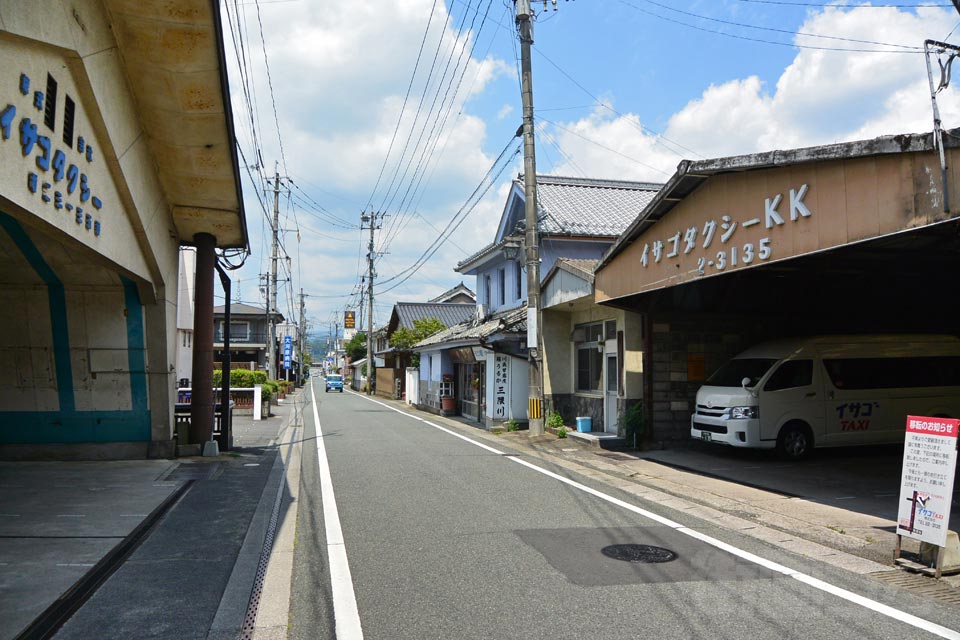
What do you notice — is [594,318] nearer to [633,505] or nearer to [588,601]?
[633,505]

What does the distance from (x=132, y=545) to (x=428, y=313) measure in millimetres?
41589

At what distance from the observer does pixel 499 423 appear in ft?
71.7

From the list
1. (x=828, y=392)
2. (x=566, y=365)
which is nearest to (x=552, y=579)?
(x=828, y=392)

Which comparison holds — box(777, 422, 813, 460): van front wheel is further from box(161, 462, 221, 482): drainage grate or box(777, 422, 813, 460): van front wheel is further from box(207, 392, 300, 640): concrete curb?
box(161, 462, 221, 482): drainage grate

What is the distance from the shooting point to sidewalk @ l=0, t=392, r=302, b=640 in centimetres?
504

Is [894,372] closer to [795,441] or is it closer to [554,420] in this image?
[795,441]

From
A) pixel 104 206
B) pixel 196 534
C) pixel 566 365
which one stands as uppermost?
pixel 104 206

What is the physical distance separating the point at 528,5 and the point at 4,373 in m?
14.4

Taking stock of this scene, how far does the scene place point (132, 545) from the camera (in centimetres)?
703

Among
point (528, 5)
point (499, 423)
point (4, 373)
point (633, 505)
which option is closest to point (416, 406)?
point (499, 423)

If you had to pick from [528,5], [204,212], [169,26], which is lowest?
[204,212]

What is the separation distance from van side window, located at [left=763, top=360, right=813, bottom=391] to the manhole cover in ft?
24.1

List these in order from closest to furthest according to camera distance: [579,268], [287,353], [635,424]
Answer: [635,424] → [579,268] → [287,353]

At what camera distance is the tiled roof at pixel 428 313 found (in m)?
47.9
